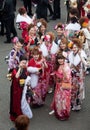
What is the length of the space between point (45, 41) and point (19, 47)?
1.93ft

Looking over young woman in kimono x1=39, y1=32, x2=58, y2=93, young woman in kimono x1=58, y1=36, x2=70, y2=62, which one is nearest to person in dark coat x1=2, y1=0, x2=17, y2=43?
young woman in kimono x1=39, y1=32, x2=58, y2=93

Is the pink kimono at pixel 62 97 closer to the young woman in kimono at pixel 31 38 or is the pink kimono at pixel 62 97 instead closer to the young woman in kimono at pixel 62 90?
the young woman in kimono at pixel 62 90

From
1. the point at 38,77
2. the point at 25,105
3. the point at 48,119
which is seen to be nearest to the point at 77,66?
the point at 38,77

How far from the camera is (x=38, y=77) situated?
26.8 ft

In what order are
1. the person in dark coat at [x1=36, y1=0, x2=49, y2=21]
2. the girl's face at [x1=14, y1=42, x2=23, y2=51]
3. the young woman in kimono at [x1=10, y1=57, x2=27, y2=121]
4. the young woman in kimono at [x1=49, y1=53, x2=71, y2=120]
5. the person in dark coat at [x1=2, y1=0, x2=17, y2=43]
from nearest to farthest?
1. the young woman in kimono at [x1=10, y1=57, x2=27, y2=121]
2. the young woman in kimono at [x1=49, y1=53, x2=71, y2=120]
3. the girl's face at [x1=14, y1=42, x2=23, y2=51]
4. the person in dark coat at [x1=2, y1=0, x2=17, y2=43]
5. the person in dark coat at [x1=36, y1=0, x2=49, y2=21]

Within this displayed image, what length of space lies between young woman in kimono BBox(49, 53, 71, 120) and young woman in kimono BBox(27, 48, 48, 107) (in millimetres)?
428

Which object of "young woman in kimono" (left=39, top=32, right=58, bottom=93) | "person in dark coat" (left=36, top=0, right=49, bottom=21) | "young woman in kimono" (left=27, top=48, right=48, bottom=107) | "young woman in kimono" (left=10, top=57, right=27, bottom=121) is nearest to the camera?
"young woman in kimono" (left=10, top=57, right=27, bottom=121)

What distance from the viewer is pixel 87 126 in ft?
25.3

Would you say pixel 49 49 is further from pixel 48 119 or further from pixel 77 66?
pixel 48 119

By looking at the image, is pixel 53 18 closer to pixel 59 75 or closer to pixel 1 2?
pixel 1 2

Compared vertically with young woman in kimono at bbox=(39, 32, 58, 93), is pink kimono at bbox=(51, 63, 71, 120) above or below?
below

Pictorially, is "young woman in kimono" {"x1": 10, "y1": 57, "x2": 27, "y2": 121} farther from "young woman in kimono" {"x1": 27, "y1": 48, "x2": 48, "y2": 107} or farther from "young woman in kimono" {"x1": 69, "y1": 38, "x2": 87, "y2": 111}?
"young woman in kimono" {"x1": 69, "y1": 38, "x2": 87, "y2": 111}

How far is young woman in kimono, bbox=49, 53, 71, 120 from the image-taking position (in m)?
7.65

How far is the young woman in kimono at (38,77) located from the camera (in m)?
7.94
